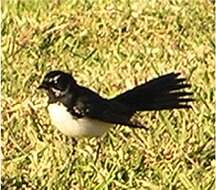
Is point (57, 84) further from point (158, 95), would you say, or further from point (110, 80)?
point (110, 80)

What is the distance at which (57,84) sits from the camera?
569cm

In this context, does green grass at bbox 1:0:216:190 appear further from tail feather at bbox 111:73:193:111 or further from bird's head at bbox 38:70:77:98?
bird's head at bbox 38:70:77:98

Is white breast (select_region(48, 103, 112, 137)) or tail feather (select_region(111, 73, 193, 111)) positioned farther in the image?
tail feather (select_region(111, 73, 193, 111))

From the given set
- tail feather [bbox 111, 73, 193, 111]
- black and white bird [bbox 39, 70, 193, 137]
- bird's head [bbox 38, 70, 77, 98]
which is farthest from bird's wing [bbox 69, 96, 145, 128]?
tail feather [bbox 111, 73, 193, 111]

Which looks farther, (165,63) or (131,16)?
(131,16)

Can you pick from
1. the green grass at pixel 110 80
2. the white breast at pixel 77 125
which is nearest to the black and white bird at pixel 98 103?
the white breast at pixel 77 125

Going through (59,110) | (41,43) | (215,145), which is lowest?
(215,145)

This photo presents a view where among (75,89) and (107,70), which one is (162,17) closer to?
(107,70)

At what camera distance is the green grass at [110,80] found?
5.39 metres

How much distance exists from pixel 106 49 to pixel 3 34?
0.75 metres

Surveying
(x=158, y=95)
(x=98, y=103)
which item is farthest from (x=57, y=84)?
(x=158, y=95)

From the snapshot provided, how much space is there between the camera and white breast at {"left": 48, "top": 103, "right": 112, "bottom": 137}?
5566 mm

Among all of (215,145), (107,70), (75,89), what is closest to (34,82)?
(107,70)

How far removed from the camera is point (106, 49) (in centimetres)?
714
